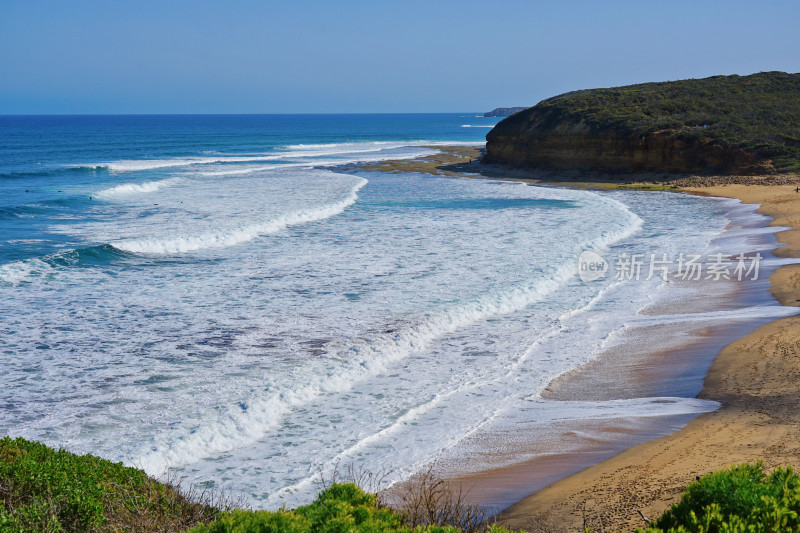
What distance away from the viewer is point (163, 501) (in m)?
4.91

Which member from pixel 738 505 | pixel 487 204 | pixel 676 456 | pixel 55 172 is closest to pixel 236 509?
pixel 738 505

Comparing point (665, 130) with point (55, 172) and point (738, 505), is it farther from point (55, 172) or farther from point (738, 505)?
point (738, 505)

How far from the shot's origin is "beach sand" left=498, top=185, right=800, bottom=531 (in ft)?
18.3

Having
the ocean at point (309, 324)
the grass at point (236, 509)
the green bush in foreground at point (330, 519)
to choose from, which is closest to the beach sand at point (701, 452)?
the grass at point (236, 509)

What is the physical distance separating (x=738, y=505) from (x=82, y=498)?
14.6 feet

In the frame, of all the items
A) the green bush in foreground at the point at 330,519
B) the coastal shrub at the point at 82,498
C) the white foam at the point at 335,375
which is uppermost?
the green bush in foreground at the point at 330,519

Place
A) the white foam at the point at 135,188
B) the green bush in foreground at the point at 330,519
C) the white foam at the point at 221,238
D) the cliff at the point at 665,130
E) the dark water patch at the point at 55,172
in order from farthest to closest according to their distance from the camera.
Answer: the dark water patch at the point at 55,172 < the cliff at the point at 665,130 < the white foam at the point at 135,188 < the white foam at the point at 221,238 < the green bush in foreground at the point at 330,519

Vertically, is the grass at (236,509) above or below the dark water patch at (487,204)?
below

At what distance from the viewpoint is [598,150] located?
4206cm

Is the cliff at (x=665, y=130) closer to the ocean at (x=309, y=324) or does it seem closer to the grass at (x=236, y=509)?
the ocean at (x=309, y=324)

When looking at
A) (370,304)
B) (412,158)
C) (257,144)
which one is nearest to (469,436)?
(370,304)

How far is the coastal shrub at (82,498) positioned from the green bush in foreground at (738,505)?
3.39m

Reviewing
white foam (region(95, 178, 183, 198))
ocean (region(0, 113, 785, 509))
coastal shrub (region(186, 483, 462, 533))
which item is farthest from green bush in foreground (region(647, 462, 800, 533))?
white foam (region(95, 178, 183, 198))

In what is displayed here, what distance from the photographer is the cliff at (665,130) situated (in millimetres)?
37625
